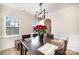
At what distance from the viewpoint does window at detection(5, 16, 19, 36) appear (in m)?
1.50

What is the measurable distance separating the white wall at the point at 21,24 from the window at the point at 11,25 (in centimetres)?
6

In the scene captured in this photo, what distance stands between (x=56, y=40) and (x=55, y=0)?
62 cm

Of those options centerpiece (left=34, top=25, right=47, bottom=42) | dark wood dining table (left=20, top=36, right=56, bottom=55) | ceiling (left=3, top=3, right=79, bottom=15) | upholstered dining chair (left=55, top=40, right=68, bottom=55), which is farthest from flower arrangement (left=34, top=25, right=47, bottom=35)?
upholstered dining chair (left=55, top=40, right=68, bottom=55)

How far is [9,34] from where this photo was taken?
1.53 metres

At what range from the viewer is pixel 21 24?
1544mm

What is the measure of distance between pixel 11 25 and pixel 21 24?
0.50ft

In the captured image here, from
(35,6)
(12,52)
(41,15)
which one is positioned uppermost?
(35,6)

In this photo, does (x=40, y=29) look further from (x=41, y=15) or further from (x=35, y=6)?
(x=35, y=6)

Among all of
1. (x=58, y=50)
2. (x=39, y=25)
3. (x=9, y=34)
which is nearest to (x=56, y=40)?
(x=58, y=50)

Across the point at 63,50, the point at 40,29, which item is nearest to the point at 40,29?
the point at 40,29

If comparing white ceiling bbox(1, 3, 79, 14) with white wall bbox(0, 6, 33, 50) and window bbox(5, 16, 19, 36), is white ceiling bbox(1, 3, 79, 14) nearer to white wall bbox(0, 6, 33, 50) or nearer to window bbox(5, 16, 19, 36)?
white wall bbox(0, 6, 33, 50)

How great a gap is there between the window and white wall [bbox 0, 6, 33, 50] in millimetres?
57

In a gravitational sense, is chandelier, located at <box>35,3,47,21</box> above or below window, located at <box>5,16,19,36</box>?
above

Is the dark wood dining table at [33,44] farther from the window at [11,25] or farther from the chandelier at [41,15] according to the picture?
the chandelier at [41,15]
